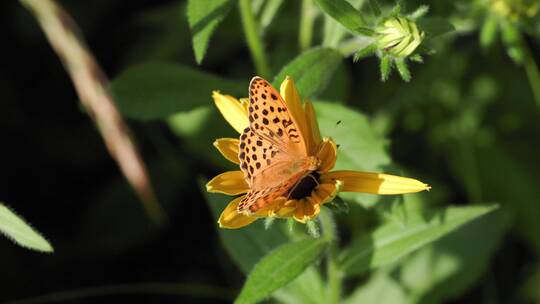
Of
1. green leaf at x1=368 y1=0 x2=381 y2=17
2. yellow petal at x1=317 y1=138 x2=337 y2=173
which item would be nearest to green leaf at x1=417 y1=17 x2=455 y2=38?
green leaf at x1=368 y1=0 x2=381 y2=17

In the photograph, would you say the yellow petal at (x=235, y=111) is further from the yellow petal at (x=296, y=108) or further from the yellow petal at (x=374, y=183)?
the yellow petal at (x=374, y=183)

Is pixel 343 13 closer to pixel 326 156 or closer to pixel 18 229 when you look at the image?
pixel 326 156

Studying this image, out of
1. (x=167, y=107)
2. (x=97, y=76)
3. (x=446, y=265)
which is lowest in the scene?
(x=446, y=265)

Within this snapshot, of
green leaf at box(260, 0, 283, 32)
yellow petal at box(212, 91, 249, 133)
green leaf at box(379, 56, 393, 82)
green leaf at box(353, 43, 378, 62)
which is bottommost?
green leaf at box(379, 56, 393, 82)

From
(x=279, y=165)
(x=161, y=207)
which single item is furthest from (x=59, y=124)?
(x=279, y=165)

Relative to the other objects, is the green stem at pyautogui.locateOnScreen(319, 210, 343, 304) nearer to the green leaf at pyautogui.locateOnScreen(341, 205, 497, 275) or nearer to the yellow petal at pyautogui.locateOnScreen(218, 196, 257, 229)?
the green leaf at pyautogui.locateOnScreen(341, 205, 497, 275)

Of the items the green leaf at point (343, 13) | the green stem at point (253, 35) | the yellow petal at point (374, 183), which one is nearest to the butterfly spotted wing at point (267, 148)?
the yellow petal at point (374, 183)

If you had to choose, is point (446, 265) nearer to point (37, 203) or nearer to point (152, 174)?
point (152, 174)
